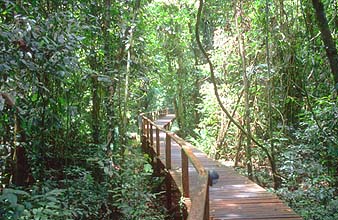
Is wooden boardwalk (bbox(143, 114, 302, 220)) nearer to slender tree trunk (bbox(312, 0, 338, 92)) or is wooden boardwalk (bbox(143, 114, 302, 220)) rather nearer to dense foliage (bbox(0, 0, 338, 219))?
dense foliage (bbox(0, 0, 338, 219))

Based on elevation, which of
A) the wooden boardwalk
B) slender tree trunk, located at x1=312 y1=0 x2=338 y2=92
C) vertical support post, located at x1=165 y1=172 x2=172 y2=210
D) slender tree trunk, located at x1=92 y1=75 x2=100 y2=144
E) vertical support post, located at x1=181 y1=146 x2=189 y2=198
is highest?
slender tree trunk, located at x1=312 y1=0 x2=338 y2=92

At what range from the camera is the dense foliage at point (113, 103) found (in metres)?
3.58

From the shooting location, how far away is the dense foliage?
3.58 m

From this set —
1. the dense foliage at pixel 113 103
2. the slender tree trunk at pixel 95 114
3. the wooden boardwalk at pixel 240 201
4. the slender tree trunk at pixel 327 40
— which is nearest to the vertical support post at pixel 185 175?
the wooden boardwalk at pixel 240 201

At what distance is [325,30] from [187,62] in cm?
1556

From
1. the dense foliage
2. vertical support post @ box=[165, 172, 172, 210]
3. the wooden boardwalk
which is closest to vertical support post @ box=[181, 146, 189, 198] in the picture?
the wooden boardwalk

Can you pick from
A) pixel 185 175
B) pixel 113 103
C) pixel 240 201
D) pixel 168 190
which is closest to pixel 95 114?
pixel 113 103

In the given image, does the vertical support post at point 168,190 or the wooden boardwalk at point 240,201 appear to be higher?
the wooden boardwalk at point 240,201

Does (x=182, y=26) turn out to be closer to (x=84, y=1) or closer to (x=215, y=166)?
(x=215, y=166)

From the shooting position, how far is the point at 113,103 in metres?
5.65

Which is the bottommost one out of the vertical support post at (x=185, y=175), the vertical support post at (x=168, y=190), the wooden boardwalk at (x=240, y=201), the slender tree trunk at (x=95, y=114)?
the vertical support post at (x=168, y=190)

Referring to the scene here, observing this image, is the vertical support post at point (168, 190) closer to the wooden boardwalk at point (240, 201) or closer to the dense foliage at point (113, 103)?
the dense foliage at point (113, 103)

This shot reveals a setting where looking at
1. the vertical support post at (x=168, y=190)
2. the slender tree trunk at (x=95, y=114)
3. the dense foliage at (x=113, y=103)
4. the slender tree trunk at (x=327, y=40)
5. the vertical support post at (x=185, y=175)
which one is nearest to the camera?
the dense foliage at (x=113, y=103)

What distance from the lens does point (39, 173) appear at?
576 cm
